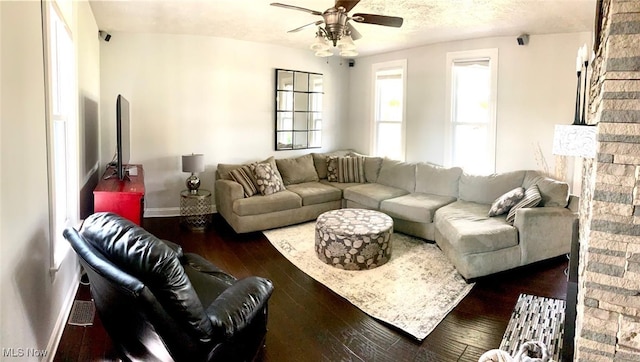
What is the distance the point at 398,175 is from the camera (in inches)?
223

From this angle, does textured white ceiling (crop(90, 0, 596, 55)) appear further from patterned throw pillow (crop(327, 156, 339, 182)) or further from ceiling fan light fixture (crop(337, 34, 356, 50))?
patterned throw pillow (crop(327, 156, 339, 182))

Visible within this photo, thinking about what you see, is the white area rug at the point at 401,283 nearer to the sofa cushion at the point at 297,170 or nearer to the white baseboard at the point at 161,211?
the sofa cushion at the point at 297,170

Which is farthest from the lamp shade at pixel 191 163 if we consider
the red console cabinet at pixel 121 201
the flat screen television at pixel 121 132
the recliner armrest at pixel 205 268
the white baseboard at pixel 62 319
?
the recliner armrest at pixel 205 268

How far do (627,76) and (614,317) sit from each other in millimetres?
953

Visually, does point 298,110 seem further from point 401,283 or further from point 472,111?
Answer: point 401,283

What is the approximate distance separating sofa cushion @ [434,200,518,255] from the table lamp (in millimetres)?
3087

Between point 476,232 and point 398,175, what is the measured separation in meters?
2.13

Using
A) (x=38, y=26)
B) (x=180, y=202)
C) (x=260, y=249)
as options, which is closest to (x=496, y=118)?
(x=260, y=249)

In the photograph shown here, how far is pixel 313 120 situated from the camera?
6.71 meters

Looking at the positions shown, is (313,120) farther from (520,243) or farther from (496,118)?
(520,243)

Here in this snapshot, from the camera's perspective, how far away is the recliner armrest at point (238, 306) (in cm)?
193

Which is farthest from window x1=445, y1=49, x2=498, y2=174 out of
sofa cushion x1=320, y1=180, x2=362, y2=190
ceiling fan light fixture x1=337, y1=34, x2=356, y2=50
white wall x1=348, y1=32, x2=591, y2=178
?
ceiling fan light fixture x1=337, y1=34, x2=356, y2=50

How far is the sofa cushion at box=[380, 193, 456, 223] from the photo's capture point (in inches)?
A: 182

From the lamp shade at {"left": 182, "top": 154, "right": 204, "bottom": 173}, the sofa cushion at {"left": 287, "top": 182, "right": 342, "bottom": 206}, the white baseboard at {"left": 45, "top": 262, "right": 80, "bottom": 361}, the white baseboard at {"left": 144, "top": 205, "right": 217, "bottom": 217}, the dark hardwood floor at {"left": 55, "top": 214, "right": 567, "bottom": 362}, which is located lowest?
the dark hardwood floor at {"left": 55, "top": 214, "right": 567, "bottom": 362}
